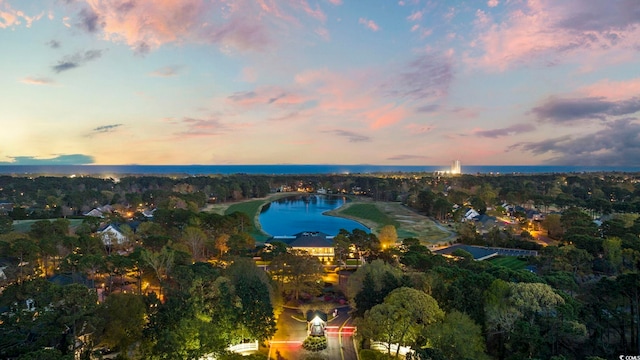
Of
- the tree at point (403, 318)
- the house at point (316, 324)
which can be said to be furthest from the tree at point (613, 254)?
the house at point (316, 324)

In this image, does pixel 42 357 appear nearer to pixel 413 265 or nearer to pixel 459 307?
pixel 459 307

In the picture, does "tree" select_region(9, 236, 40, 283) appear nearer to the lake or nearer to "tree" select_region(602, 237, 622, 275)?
the lake

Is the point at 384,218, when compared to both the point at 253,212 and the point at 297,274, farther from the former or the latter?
the point at 297,274

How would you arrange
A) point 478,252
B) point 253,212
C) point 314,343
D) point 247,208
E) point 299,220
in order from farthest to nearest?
point 247,208, point 253,212, point 299,220, point 478,252, point 314,343

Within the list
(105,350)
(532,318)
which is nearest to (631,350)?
(532,318)

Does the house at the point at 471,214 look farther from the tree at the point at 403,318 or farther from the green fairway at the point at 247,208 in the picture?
the tree at the point at 403,318

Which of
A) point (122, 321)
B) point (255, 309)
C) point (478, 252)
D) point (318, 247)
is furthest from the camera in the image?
point (318, 247)

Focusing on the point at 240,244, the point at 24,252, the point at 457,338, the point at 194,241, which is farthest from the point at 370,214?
the point at 457,338

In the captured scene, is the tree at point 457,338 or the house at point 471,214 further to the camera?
the house at point 471,214
